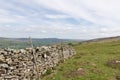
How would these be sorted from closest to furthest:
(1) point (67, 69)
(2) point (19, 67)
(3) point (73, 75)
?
(2) point (19, 67)
(3) point (73, 75)
(1) point (67, 69)

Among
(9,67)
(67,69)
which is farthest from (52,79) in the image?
(9,67)

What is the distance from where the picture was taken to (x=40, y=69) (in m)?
29.2

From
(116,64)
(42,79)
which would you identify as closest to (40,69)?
(42,79)

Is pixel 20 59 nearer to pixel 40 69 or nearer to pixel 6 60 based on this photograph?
pixel 6 60

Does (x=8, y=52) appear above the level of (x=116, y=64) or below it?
above

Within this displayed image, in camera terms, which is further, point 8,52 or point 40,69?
point 40,69

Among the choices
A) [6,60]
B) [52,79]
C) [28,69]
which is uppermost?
[6,60]

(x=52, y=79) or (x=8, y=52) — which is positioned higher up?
(x=8, y=52)

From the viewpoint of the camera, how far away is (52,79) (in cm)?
2786

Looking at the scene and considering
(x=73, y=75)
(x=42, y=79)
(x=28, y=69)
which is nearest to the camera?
(x=28, y=69)

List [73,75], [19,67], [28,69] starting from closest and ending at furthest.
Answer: [19,67] < [28,69] < [73,75]

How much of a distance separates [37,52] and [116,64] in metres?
14.7

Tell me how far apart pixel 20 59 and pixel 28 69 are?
6.54ft

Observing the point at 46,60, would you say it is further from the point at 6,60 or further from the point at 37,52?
the point at 6,60
